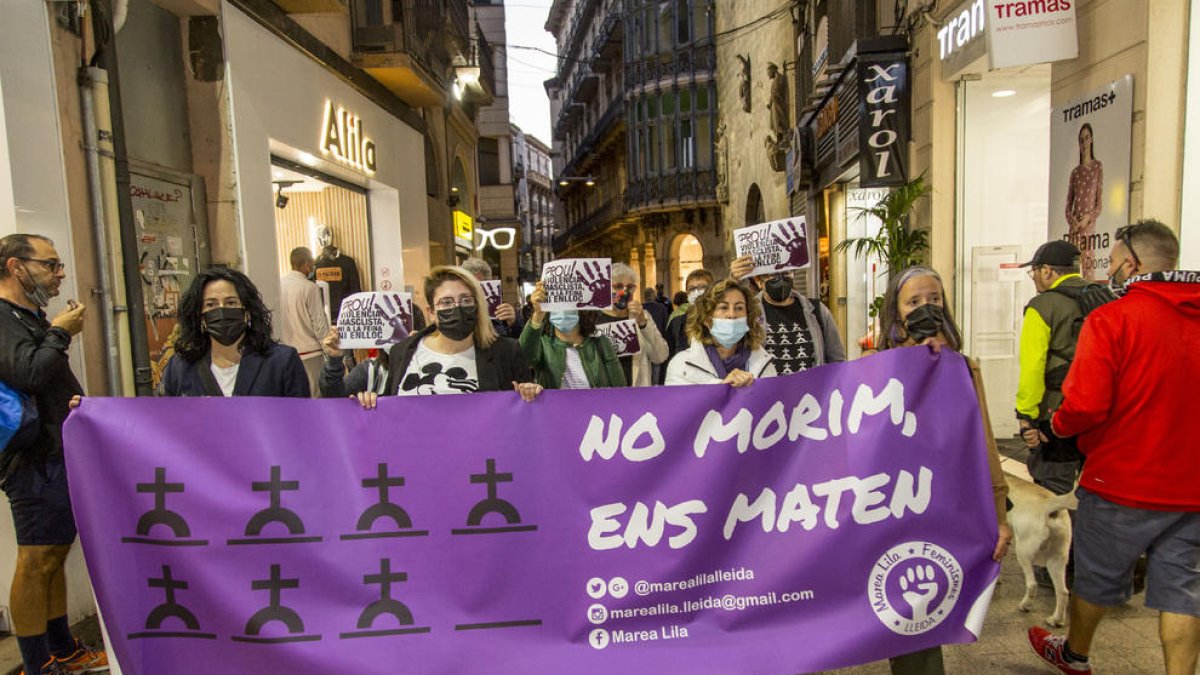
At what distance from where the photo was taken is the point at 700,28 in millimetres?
26969

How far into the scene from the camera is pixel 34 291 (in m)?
3.20

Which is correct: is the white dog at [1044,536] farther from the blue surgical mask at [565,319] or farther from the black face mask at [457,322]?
the black face mask at [457,322]

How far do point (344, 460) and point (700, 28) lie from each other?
27.7 meters

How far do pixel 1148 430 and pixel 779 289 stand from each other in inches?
82.4

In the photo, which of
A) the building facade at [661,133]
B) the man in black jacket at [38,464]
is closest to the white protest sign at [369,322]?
the man in black jacket at [38,464]

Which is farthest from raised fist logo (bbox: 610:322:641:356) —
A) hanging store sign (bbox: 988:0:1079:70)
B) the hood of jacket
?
hanging store sign (bbox: 988:0:1079:70)

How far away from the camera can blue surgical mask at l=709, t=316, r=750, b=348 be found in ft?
11.1

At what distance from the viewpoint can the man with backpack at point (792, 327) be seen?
432 centimetres

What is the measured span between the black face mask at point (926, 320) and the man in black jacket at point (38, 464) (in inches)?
144

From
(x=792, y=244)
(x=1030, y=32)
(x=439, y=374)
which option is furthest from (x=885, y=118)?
(x=439, y=374)

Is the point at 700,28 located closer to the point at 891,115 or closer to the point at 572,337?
the point at 891,115

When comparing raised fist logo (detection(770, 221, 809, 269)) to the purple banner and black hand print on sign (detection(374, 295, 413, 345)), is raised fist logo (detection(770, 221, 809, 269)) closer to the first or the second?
the purple banner

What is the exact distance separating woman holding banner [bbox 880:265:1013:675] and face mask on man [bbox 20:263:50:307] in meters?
3.85

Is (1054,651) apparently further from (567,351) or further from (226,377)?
(226,377)
